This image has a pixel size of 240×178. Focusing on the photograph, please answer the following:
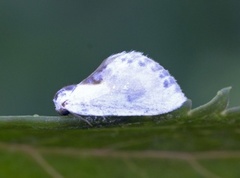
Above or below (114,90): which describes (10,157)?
below

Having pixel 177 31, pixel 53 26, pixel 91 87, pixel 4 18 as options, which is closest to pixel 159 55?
pixel 177 31

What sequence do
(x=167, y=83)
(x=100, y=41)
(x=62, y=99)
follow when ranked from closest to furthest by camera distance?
(x=167, y=83) → (x=62, y=99) → (x=100, y=41)

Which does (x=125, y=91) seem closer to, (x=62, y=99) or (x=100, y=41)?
(x=62, y=99)

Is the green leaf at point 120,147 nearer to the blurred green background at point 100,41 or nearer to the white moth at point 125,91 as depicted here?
the white moth at point 125,91

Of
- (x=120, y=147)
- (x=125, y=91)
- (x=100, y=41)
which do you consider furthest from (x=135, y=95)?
(x=100, y=41)

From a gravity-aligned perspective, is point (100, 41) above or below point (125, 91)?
below

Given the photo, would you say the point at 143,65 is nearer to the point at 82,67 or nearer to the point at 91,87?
the point at 91,87
